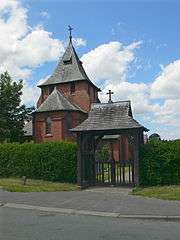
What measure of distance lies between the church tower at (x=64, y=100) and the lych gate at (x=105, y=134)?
16.0 metres

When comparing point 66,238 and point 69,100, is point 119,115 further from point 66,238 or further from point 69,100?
point 69,100

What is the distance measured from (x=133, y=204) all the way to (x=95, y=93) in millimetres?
38817

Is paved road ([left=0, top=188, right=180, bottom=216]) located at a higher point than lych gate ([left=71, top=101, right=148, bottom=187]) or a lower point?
lower

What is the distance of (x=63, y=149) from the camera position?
24.5m

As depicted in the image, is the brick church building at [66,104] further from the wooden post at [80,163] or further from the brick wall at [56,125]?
the wooden post at [80,163]

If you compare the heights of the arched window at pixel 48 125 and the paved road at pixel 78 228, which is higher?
the arched window at pixel 48 125

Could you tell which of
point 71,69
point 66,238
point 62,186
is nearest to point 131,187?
point 62,186

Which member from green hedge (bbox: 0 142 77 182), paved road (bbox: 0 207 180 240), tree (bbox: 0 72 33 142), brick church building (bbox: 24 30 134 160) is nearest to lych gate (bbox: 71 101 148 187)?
green hedge (bbox: 0 142 77 182)

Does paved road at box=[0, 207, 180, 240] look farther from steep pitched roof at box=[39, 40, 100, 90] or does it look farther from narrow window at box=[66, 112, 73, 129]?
steep pitched roof at box=[39, 40, 100, 90]

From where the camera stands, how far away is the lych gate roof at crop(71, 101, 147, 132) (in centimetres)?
2225

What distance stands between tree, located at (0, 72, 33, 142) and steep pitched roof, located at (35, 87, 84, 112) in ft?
13.4

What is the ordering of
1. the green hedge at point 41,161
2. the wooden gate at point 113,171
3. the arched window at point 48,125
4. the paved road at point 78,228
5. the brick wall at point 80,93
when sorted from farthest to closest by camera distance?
1. the brick wall at point 80,93
2. the arched window at point 48,125
3. the green hedge at point 41,161
4. the wooden gate at point 113,171
5. the paved road at point 78,228

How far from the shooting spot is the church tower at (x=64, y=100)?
43469mm

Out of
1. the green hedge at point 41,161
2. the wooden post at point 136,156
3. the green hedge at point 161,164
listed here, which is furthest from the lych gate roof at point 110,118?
the green hedge at point 41,161
